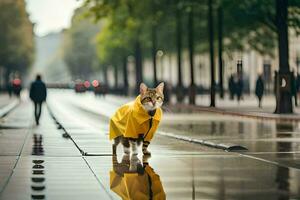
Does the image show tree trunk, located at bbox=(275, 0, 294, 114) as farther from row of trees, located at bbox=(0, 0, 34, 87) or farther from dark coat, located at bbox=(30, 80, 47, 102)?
row of trees, located at bbox=(0, 0, 34, 87)

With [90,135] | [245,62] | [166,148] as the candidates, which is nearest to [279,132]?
[90,135]

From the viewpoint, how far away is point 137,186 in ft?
47.1

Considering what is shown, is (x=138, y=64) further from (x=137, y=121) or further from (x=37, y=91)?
(x=137, y=121)

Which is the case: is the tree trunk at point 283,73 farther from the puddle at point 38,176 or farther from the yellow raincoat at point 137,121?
the yellow raincoat at point 137,121

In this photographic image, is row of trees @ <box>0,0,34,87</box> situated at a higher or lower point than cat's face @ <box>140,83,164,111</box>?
higher

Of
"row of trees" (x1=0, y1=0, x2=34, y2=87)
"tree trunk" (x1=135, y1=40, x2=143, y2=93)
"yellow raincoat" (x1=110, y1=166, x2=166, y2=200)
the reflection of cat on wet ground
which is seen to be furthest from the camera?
"row of trees" (x1=0, y1=0, x2=34, y2=87)

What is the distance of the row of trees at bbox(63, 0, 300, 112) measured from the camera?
2219 inches

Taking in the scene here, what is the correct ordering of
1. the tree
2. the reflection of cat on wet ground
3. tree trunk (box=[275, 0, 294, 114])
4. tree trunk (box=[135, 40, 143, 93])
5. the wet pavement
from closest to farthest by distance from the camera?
1. the reflection of cat on wet ground
2. the wet pavement
3. tree trunk (box=[275, 0, 294, 114])
4. tree trunk (box=[135, 40, 143, 93])
5. the tree

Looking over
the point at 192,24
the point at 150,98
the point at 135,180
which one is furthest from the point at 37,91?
the point at 192,24

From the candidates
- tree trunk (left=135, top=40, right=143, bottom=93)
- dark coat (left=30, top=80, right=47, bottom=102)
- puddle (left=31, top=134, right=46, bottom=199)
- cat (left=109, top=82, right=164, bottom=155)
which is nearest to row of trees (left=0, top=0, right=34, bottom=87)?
tree trunk (left=135, top=40, right=143, bottom=93)

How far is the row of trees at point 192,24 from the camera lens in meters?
56.4

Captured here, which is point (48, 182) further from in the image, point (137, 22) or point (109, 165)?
point (137, 22)

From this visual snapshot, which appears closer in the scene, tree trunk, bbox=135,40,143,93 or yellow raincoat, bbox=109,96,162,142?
yellow raincoat, bbox=109,96,162,142

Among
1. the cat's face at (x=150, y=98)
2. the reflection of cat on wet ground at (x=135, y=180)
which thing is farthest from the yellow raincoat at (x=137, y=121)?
the reflection of cat on wet ground at (x=135, y=180)
